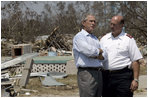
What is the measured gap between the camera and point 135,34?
22.7 metres

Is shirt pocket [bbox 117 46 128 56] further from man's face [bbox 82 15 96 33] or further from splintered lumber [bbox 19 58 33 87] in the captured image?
splintered lumber [bbox 19 58 33 87]

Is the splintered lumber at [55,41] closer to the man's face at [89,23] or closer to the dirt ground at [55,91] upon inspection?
the dirt ground at [55,91]

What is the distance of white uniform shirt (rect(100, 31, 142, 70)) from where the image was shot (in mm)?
4066

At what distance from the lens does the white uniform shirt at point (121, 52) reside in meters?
4.07

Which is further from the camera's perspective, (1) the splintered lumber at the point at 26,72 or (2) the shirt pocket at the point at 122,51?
(1) the splintered lumber at the point at 26,72

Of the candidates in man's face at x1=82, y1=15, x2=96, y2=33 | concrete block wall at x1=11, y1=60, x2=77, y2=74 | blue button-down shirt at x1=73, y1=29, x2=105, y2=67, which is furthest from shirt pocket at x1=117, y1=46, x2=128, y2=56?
concrete block wall at x1=11, y1=60, x2=77, y2=74

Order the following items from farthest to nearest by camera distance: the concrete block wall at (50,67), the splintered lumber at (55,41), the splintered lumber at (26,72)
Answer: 1. the splintered lumber at (55,41)
2. the concrete block wall at (50,67)
3. the splintered lumber at (26,72)

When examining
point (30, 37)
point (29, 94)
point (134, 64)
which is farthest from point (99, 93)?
point (30, 37)

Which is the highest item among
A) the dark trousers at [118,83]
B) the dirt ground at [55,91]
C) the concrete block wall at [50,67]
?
the dark trousers at [118,83]

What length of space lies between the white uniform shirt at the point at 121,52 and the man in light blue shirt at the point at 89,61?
167 mm

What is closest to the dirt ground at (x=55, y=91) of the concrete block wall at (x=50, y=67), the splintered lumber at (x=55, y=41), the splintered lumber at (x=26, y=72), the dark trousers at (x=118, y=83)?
the splintered lumber at (x=26, y=72)

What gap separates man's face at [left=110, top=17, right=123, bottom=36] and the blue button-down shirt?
0.31 meters

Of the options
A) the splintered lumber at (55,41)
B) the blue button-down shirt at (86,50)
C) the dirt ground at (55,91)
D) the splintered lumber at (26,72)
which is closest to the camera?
the blue button-down shirt at (86,50)

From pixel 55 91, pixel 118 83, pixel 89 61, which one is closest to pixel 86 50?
pixel 89 61
